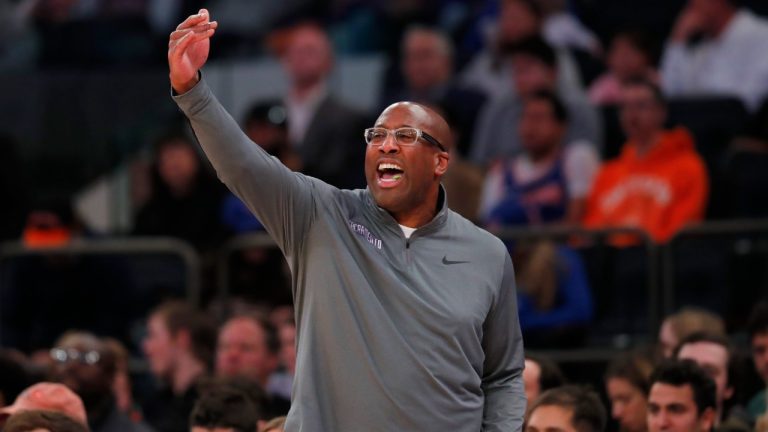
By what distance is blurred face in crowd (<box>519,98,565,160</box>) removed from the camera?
33.4 ft

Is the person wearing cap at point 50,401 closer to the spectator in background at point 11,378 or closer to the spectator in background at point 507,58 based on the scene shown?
the spectator in background at point 11,378

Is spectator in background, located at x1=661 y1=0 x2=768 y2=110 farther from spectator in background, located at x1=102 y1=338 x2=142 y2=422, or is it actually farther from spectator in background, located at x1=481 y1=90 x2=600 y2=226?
spectator in background, located at x1=102 y1=338 x2=142 y2=422

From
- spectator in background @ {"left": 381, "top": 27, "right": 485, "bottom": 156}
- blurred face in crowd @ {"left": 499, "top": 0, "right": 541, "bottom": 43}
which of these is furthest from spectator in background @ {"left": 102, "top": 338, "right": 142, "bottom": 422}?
blurred face in crowd @ {"left": 499, "top": 0, "right": 541, "bottom": 43}

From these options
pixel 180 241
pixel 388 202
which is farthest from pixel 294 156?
pixel 388 202

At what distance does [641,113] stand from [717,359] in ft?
9.21

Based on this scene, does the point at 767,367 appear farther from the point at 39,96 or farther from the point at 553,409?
the point at 39,96

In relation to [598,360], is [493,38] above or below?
above

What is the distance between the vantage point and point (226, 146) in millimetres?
4727

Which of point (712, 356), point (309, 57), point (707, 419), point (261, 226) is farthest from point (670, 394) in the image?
point (309, 57)

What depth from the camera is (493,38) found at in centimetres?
1217

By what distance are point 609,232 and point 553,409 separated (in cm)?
288

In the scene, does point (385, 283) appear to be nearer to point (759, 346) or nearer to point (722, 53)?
point (759, 346)

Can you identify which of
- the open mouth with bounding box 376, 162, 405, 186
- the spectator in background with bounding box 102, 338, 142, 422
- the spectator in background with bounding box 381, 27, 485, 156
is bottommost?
the spectator in background with bounding box 102, 338, 142, 422

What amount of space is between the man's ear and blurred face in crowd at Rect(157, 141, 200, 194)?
5171 mm
